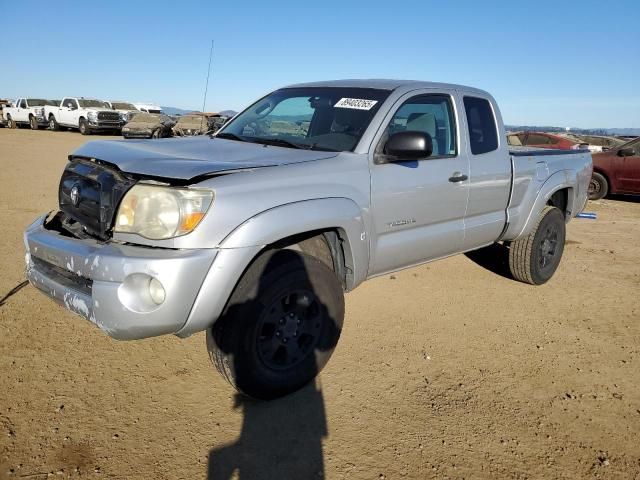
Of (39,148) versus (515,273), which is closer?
(515,273)

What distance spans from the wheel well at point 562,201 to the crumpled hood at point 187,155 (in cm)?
335

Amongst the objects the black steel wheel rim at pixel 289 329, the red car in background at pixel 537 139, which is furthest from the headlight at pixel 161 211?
the red car in background at pixel 537 139

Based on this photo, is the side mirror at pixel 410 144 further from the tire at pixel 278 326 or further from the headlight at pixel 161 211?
the headlight at pixel 161 211

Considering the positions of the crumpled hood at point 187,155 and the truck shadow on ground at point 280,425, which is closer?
the truck shadow on ground at point 280,425

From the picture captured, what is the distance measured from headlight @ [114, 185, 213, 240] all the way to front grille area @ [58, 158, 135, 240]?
2.5 inches

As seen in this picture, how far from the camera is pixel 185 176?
2365mm

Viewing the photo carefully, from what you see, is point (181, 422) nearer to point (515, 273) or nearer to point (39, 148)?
point (515, 273)

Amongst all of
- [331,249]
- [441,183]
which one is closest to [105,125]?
[441,183]

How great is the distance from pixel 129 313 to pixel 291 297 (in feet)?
2.93

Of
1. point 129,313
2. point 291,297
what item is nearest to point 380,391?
point 291,297

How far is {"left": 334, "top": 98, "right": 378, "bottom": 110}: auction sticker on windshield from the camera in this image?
3.44 m

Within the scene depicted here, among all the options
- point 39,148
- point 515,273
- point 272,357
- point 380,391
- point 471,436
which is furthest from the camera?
point 39,148

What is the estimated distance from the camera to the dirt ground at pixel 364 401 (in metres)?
2.38

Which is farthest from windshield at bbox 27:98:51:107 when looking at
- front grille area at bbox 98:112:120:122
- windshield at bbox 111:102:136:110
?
front grille area at bbox 98:112:120:122
